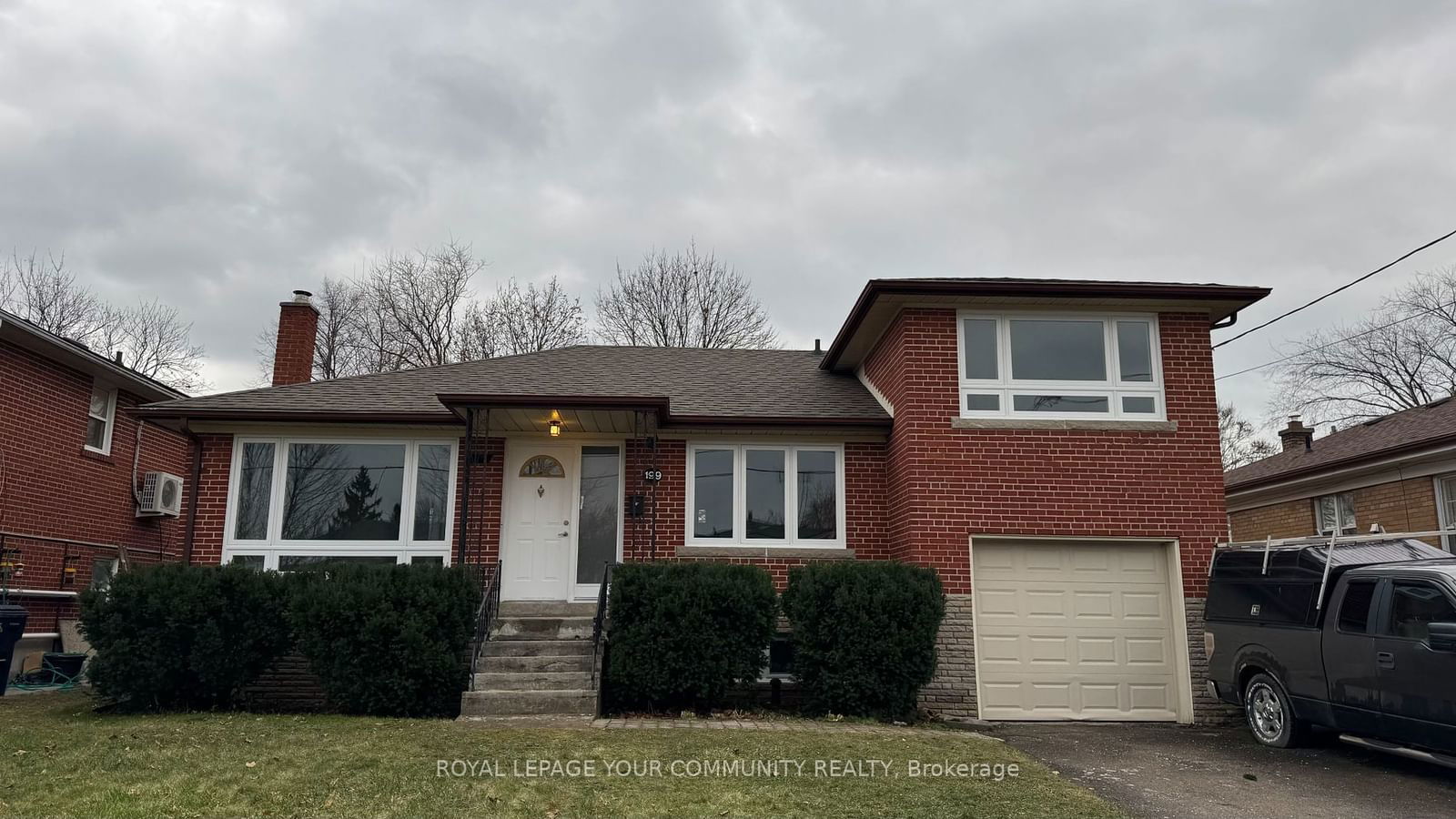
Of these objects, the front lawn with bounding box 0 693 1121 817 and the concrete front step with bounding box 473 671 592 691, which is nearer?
the front lawn with bounding box 0 693 1121 817

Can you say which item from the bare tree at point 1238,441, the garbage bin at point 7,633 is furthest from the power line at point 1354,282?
the bare tree at point 1238,441

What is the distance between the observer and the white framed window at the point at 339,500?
10.5m

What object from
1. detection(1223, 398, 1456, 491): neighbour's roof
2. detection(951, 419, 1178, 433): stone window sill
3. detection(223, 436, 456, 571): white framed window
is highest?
detection(1223, 398, 1456, 491): neighbour's roof

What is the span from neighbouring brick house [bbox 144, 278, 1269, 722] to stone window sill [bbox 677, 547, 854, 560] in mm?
31

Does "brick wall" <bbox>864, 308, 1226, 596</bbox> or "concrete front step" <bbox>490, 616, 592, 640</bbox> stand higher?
"brick wall" <bbox>864, 308, 1226, 596</bbox>

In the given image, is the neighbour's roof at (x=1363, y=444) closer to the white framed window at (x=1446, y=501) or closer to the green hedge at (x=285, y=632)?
the white framed window at (x=1446, y=501)

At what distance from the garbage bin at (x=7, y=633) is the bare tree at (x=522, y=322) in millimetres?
18151

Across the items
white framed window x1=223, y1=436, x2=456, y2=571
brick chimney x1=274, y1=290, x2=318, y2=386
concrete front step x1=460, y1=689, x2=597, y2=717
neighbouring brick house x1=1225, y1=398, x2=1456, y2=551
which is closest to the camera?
concrete front step x1=460, y1=689, x2=597, y2=717

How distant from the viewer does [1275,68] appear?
12625 mm

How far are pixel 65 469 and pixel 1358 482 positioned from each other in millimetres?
20798

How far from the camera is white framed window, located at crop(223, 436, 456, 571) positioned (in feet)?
34.4

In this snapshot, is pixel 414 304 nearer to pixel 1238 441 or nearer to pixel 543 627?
pixel 543 627

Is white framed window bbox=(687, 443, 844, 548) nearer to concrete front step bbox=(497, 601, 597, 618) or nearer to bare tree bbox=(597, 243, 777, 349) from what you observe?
concrete front step bbox=(497, 601, 597, 618)

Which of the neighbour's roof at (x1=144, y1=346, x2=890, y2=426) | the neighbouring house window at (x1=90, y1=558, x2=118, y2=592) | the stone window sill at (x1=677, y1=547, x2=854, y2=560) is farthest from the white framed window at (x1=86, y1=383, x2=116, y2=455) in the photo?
the stone window sill at (x1=677, y1=547, x2=854, y2=560)
